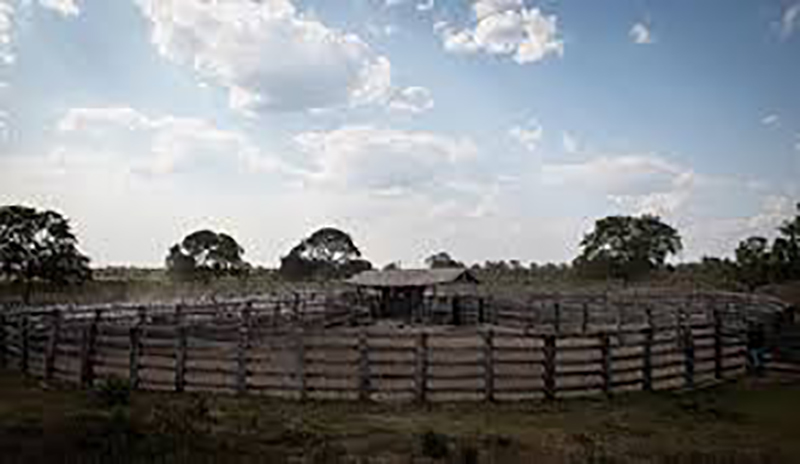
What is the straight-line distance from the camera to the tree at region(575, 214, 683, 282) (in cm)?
6538

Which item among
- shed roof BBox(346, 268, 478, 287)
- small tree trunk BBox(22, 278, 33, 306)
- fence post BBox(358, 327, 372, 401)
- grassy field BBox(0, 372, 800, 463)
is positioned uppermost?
shed roof BBox(346, 268, 478, 287)

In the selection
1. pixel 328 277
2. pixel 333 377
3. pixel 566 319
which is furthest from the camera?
pixel 328 277

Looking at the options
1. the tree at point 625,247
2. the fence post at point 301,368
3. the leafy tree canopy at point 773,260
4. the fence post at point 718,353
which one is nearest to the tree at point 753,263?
the leafy tree canopy at point 773,260

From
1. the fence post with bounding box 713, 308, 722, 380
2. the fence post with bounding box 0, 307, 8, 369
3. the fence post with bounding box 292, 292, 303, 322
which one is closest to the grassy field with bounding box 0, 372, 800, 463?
the fence post with bounding box 713, 308, 722, 380

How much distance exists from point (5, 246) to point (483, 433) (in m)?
32.8

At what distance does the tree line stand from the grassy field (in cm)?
2299

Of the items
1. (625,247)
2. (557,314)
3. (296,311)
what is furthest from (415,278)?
(625,247)

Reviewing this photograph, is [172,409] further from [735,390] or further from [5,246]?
[5,246]

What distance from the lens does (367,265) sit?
80.1 m

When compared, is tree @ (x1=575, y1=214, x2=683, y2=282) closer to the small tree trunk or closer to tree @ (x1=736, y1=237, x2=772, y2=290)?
tree @ (x1=736, y1=237, x2=772, y2=290)

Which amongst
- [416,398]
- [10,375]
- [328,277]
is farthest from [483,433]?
[328,277]

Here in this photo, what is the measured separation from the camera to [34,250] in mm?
35031

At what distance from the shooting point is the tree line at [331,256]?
A: 114 ft

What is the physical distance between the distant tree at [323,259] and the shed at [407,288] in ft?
125
